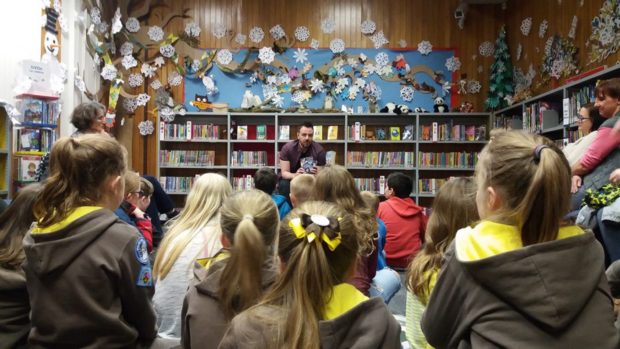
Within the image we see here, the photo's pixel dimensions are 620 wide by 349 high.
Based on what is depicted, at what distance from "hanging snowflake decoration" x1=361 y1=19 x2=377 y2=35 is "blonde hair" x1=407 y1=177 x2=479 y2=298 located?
5.48 m

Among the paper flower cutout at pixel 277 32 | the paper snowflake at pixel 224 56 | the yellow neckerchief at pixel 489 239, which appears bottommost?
the yellow neckerchief at pixel 489 239

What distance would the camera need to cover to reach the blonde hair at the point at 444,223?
1.96m

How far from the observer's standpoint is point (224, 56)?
710 centimetres

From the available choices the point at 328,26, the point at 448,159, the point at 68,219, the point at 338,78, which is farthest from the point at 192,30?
the point at 68,219

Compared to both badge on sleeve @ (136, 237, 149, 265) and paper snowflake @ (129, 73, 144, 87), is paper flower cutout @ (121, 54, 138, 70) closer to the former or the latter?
paper snowflake @ (129, 73, 144, 87)

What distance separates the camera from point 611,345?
3.95ft

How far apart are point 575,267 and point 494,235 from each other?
0.63ft

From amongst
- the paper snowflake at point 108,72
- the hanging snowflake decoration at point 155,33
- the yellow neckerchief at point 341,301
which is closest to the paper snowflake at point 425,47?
the hanging snowflake decoration at point 155,33

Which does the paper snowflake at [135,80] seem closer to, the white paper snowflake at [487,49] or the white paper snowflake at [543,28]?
the white paper snowflake at [487,49]

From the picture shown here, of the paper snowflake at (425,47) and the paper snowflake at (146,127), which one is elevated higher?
the paper snowflake at (425,47)

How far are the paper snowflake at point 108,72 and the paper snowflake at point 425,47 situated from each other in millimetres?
4126

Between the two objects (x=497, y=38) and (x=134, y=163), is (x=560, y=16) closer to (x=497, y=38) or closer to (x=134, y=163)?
(x=497, y=38)

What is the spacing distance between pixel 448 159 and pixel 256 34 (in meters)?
3.16

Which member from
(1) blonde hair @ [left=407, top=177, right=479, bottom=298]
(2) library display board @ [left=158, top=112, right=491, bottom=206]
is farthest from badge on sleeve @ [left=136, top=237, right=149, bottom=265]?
(2) library display board @ [left=158, top=112, right=491, bottom=206]
